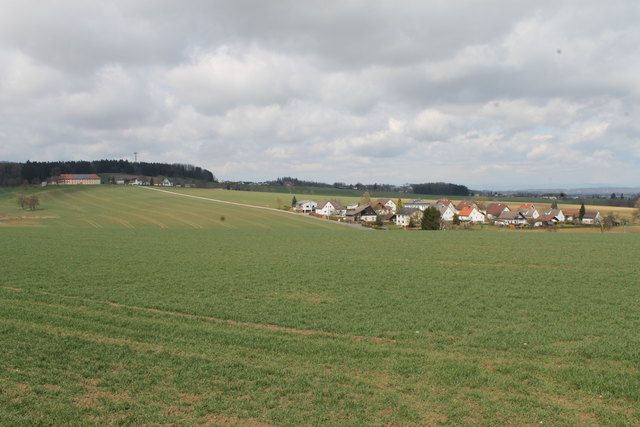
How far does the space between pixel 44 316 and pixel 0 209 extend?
89.7 m

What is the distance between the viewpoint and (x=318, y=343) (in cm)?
1143

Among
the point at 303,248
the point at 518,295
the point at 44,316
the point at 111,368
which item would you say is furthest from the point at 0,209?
the point at 518,295

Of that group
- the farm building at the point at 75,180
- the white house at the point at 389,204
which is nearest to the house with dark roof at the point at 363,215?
the white house at the point at 389,204

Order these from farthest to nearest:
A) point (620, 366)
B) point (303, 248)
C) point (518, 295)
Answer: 1. point (303, 248)
2. point (518, 295)
3. point (620, 366)

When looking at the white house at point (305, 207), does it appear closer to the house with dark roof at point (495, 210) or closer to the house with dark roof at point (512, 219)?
the house with dark roof at point (512, 219)

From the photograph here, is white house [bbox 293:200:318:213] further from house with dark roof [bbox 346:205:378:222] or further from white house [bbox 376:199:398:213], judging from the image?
white house [bbox 376:199:398:213]

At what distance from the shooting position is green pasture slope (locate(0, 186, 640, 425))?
7988mm

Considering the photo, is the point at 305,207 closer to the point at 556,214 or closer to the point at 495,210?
the point at 495,210

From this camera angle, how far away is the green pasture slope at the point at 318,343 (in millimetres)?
7988

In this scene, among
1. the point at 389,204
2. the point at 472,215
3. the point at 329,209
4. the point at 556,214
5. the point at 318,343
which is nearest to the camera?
the point at 318,343

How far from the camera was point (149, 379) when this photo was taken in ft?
29.9

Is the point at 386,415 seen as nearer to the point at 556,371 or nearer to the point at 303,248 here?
the point at 556,371

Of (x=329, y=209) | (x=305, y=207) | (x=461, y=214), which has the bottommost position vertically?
(x=461, y=214)

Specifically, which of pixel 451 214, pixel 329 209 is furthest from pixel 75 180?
pixel 451 214
